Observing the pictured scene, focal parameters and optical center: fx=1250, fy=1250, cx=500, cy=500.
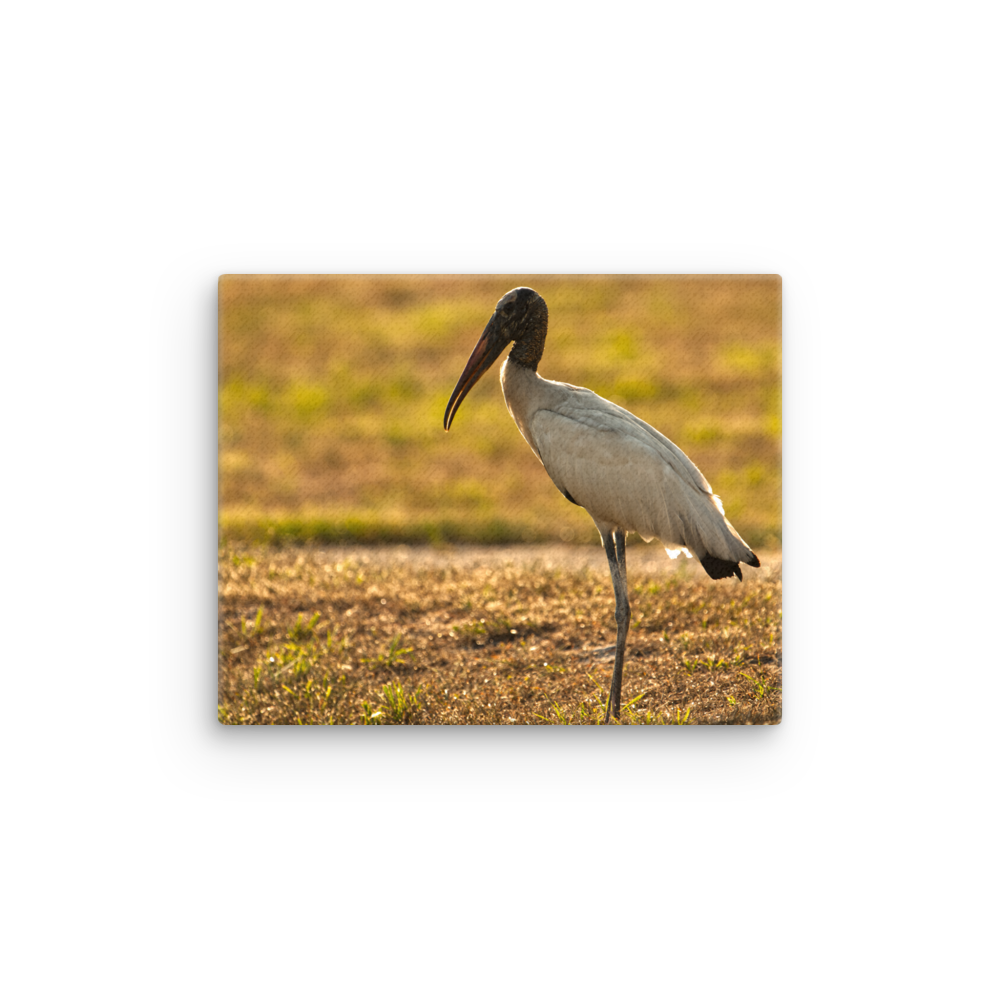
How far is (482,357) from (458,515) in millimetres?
2767

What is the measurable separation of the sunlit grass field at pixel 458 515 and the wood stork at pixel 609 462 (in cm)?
32

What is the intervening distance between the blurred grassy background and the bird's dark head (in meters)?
0.25

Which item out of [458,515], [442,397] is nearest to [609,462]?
[458,515]

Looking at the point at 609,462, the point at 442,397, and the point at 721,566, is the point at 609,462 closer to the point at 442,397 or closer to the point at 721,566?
the point at 721,566

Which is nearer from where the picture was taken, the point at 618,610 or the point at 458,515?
the point at 618,610

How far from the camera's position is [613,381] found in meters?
8.54

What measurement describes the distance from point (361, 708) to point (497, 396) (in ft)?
15.4

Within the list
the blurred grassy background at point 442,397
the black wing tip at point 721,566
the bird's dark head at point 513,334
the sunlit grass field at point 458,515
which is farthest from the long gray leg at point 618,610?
the blurred grassy background at point 442,397

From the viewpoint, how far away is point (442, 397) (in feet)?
32.0

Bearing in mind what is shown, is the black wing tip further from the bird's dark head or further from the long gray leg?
the bird's dark head

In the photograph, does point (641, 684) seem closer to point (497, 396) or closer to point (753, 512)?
point (753, 512)

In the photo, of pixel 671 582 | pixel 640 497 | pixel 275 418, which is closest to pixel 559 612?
pixel 671 582

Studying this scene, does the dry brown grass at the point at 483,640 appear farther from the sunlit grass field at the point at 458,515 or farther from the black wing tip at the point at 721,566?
the black wing tip at the point at 721,566

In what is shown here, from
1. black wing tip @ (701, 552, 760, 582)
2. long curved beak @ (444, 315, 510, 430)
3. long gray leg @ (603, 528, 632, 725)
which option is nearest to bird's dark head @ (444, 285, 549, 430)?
long curved beak @ (444, 315, 510, 430)
